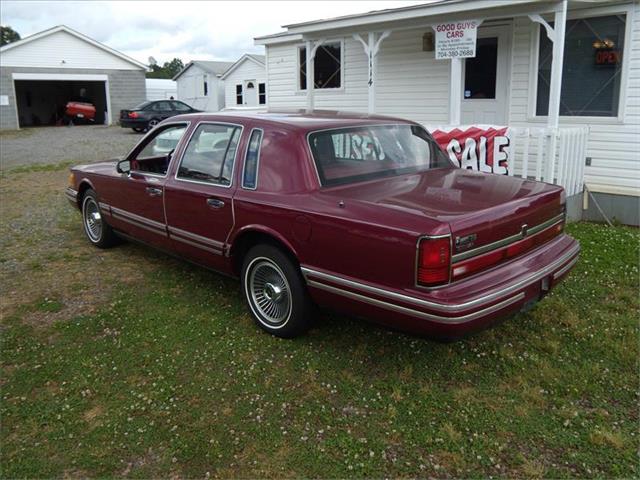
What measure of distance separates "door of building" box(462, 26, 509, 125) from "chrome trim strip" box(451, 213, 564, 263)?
596 cm

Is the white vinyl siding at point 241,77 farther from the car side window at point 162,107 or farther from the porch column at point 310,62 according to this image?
the porch column at point 310,62

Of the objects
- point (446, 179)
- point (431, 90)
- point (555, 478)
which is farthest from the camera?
point (431, 90)

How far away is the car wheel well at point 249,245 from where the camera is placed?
398 cm

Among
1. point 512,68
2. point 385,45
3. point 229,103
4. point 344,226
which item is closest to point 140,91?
point 229,103

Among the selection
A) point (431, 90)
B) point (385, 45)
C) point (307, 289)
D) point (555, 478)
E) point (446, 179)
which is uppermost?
point (385, 45)

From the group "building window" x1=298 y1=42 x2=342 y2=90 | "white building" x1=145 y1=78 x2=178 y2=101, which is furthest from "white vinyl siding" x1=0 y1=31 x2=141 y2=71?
"building window" x1=298 y1=42 x2=342 y2=90

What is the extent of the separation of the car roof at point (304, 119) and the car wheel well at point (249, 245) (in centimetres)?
82

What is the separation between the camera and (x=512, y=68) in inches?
363

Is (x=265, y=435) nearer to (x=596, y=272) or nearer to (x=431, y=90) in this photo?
(x=596, y=272)

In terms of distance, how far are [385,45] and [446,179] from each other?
7.75 meters

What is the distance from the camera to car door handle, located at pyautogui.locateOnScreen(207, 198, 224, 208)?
4.40 m

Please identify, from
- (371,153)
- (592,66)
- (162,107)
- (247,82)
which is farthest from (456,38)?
(247,82)

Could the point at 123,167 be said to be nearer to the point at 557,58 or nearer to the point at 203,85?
the point at 557,58

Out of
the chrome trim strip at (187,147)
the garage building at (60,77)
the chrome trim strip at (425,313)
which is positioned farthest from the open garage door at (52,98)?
the chrome trim strip at (425,313)
